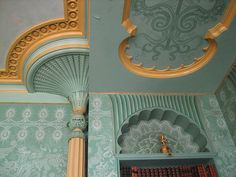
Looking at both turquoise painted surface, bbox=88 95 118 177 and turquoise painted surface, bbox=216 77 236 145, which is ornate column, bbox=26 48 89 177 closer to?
turquoise painted surface, bbox=88 95 118 177

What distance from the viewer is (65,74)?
3.77 m

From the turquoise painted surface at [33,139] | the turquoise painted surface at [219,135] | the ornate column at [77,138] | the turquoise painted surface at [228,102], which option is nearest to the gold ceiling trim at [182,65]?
the turquoise painted surface at [228,102]

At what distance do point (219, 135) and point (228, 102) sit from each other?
1.56 feet

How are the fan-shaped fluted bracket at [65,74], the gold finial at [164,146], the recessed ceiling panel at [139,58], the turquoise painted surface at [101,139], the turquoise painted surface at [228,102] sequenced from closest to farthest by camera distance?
the recessed ceiling panel at [139,58] < the turquoise painted surface at [101,139] < the gold finial at [164,146] < the turquoise painted surface at [228,102] < the fan-shaped fluted bracket at [65,74]

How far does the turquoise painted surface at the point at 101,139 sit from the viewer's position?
3.00 meters

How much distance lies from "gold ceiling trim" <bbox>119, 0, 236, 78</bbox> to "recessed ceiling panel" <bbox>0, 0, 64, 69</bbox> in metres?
0.92

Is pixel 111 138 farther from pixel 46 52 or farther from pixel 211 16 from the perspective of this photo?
pixel 211 16

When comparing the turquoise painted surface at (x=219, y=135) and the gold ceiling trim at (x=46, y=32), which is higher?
the gold ceiling trim at (x=46, y=32)

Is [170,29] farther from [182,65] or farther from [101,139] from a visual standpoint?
[101,139]


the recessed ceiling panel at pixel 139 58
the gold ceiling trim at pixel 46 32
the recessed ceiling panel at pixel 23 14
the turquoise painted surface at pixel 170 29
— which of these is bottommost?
the recessed ceiling panel at pixel 139 58

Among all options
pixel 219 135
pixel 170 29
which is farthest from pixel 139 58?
pixel 219 135

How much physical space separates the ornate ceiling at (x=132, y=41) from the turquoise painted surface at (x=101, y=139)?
0.83 feet

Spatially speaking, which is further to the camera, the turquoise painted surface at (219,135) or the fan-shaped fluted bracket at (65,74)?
the fan-shaped fluted bracket at (65,74)

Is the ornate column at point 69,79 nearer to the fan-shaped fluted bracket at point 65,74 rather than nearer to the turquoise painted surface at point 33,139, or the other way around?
the fan-shaped fluted bracket at point 65,74
